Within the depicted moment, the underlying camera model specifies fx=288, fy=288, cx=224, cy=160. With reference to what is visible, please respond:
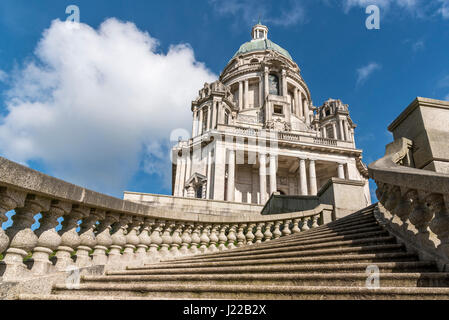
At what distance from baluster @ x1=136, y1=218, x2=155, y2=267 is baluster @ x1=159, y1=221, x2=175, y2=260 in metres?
0.38

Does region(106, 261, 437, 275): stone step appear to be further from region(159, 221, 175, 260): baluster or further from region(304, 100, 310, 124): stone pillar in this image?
region(304, 100, 310, 124): stone pillar

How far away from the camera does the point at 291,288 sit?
3115 mm

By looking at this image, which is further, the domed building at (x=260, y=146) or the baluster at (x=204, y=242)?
the domed building at (x=260, y=146)

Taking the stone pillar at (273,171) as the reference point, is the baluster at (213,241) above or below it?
below

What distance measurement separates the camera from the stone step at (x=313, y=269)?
3.38 m

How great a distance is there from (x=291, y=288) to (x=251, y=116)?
38.5 meters

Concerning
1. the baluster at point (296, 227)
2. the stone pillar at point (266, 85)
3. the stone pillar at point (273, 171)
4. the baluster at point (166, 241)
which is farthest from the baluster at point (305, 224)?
the stone pillar at point (266, 85)

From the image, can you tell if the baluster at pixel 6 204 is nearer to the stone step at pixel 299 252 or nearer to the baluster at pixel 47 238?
the baluster at pixel 47 238

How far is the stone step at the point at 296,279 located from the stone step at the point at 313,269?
316 mm

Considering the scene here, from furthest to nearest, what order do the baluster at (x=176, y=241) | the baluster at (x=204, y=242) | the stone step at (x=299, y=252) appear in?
1. the baluster at (x=204, y=242)
2. the baluster at (x=176, y=241)
3. the stone step at (x=299, y=252)

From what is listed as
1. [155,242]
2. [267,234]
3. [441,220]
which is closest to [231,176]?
[267,234]

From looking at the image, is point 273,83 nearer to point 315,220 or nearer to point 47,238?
point 315,220

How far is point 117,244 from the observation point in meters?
4.66
